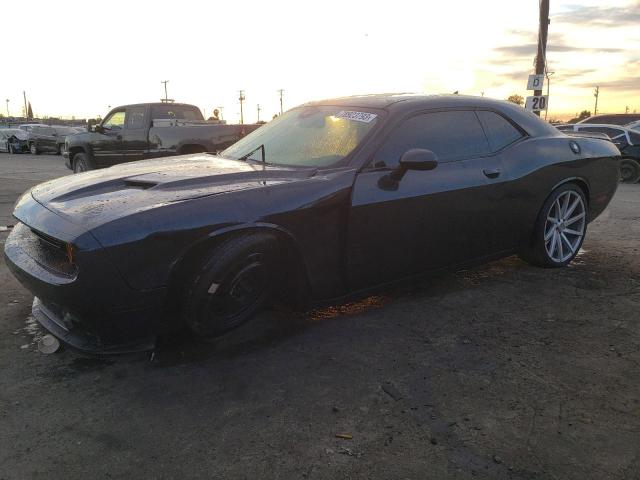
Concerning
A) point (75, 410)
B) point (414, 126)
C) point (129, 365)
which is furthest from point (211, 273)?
point (414, 126)

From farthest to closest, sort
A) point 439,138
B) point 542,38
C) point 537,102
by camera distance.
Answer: point 542,38
point 537,102
point 439,138

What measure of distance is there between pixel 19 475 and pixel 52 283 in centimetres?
91

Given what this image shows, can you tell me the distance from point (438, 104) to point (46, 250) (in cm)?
277

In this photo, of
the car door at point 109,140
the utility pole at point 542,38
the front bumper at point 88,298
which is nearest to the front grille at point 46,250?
the front bumper at point 88,298

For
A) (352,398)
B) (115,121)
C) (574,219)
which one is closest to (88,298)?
(352,398)

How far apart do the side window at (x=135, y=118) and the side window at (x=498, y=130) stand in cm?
761

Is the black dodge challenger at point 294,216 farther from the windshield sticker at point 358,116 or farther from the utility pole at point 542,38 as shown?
the utility pole at point 542,38

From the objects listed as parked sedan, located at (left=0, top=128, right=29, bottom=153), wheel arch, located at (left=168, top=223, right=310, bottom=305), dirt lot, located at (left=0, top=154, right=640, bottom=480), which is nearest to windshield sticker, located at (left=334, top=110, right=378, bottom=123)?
Result: wheel arch, located at (left=168, top=223, right=310, bottom=305)

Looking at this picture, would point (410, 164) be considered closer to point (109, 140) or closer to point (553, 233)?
point (553, 233)

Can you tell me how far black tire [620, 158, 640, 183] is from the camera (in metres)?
12.5

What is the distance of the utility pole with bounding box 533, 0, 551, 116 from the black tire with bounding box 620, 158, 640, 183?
4.63 meters

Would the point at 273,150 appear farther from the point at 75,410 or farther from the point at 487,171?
the point at 75,410

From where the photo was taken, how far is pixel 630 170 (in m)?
12.6

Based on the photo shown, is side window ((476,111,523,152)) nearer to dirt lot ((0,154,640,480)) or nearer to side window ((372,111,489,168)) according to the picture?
side window ((372,111,489,168))
